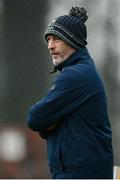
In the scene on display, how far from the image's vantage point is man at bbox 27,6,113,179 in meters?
3.51

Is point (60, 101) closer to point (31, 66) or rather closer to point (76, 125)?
point (76, 125)

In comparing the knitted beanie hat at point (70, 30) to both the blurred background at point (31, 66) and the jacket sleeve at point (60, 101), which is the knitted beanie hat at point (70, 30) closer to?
the jacket sleeve at point (60, 101)

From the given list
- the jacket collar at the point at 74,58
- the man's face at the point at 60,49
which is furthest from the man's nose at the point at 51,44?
the jacket collar at the point at 74,58

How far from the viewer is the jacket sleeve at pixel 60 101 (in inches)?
140

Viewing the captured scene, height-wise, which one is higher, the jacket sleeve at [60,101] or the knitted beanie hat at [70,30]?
the knitted beanie hat at [70,30]

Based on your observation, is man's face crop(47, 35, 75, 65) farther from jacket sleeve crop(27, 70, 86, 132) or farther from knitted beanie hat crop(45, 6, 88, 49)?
jacket sleeve crop(27, 70, 86, 132)

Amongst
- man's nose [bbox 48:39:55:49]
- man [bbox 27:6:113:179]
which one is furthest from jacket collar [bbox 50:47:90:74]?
man's nose [bbox 48:39:55:49]

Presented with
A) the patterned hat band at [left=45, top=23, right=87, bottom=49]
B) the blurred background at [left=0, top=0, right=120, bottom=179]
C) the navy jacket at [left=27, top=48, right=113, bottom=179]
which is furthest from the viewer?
the blurred background at [left=0, top=0, right=120, bottom=179]

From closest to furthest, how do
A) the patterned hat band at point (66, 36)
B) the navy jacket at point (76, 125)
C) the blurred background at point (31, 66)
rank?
the navy jacket at point (76, 125) < the patterned hat band at point (66, 36) < the blurred background at point (31, 66)

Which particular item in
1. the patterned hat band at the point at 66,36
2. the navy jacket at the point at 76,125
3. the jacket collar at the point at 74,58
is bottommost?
the navy jacket at the point at 76,125

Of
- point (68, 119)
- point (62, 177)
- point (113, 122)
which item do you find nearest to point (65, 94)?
point (68, 119)

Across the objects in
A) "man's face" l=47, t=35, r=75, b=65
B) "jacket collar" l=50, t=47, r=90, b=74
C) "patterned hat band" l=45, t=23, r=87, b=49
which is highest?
"patterned hat band" l=45, t=23, r=87, b=49

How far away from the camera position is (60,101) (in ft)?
11.7

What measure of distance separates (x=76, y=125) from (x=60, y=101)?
16 cm
